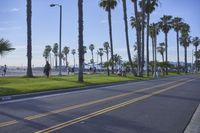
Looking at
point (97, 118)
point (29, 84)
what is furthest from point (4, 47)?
point (97, 118)

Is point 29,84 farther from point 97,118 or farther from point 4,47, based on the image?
point 97,118

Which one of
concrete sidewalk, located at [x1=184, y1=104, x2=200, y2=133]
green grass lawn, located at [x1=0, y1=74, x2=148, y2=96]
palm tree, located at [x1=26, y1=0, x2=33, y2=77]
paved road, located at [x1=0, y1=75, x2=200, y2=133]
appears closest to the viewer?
paved road, located at [x1=0, y1=75, x2=200, y2=133]

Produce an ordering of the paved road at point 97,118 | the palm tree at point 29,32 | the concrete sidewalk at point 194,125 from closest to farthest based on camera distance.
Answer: the paved road at point 97,118, the concrete sidewalk at point 194,125, the palm tree at point 29,32

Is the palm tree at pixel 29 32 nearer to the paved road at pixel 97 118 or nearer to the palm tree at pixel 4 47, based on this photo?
the palm tree at pixel 4 47

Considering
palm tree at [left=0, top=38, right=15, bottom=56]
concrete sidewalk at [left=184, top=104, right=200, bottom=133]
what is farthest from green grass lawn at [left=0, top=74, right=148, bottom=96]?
concrete sidewalk at [left=184, top=104, right=200, bottom=133]

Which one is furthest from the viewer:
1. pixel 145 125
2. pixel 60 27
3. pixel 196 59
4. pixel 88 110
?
pixel 196 59

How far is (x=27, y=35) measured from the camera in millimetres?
38750

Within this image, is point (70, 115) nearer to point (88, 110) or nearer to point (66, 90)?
point (88, 110)

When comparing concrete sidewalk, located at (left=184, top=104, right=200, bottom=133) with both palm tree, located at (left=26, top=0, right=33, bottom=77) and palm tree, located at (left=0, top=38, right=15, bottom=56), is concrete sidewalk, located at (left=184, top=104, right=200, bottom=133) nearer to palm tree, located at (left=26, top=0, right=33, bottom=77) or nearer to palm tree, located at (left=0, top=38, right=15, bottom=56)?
palm tree, located at (left=0, top=38, right=15, bottom=56)

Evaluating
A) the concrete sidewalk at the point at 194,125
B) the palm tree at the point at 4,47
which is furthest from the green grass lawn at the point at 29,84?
the concrete sidewalk at the point at 194,125

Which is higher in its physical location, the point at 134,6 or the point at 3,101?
the point at 134,6

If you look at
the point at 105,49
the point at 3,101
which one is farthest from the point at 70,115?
the point at 105,49

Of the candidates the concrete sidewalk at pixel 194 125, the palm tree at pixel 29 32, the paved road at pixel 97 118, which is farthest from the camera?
the palm tree at pixel 29 32

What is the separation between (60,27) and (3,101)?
3198cm
